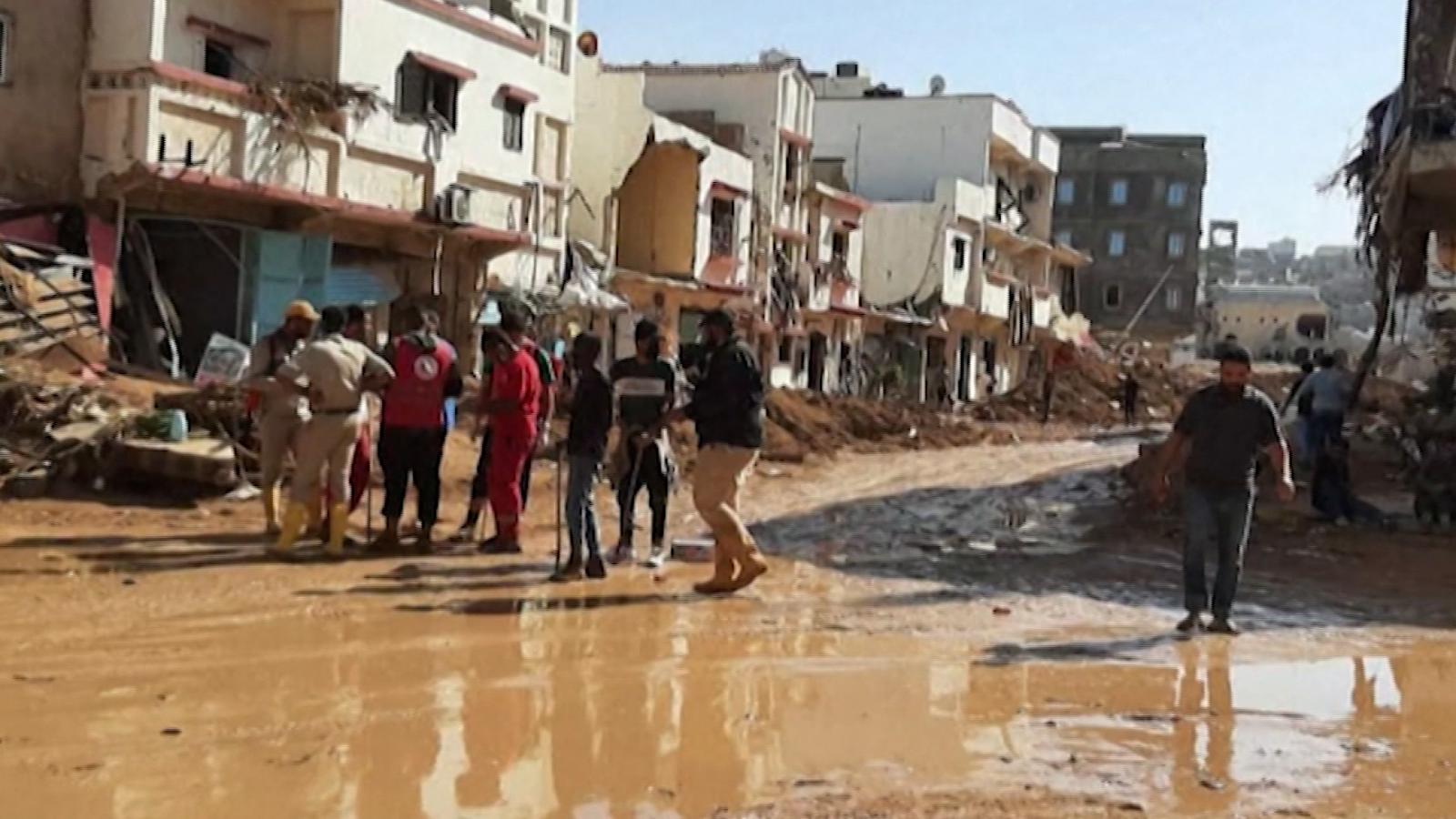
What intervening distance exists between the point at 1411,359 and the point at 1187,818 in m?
32.3

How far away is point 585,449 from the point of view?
9.96 m

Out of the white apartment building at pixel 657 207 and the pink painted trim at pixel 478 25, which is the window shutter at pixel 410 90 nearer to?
the pink painted trim at pixel 478 25

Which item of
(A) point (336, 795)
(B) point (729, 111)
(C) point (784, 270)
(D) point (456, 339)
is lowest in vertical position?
(A) point (336, 795)

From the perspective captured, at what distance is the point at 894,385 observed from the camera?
152ft

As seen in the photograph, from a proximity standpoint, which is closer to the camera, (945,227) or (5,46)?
(5,46)

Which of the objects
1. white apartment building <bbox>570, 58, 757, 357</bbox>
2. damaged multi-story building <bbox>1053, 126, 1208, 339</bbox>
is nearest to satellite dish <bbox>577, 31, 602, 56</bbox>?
white apartment building <bbox>570, 58, 757, 357</bbox>

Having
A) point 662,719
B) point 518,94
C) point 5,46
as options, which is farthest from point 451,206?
point 662,719

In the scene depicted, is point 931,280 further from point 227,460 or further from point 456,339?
point 227,460

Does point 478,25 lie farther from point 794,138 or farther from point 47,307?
point 794,138

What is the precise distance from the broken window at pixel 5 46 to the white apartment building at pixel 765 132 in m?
19.7

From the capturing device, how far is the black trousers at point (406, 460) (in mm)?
10586

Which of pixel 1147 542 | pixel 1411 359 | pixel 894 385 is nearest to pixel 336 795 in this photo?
pixel 1147 542

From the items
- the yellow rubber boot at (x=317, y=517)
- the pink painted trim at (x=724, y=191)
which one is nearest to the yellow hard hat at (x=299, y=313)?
the yellow rubber boot at (x=317, y=517)

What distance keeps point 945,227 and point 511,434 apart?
3804 centimetres
